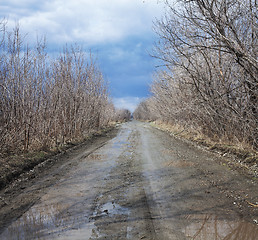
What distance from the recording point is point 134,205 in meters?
4.21

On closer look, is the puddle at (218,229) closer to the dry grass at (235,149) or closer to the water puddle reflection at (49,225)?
the water puddle reflection at (49,225)

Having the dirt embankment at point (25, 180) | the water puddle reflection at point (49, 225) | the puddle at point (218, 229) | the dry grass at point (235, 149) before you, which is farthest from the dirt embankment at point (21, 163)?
the dry grass at point (235, 149)

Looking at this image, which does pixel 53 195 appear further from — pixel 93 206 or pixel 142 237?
pixel 142 237

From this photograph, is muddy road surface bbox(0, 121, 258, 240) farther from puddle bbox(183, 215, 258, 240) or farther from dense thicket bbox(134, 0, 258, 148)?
dense thicket bbox(134, 0, 258, 148)

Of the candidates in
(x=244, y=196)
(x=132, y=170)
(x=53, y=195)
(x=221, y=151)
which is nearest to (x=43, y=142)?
(x=132, y=170)

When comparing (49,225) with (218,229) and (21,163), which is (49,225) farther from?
(21,163)

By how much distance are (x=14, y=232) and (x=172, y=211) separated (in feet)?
7.68

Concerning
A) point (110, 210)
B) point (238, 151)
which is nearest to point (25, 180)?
point (110, 210)

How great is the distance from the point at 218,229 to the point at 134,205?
4.60 ft

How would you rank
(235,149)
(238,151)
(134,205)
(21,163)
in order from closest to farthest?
(134,205)
(21,163)
(238,151)
(235,149)

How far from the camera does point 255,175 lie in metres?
6.19

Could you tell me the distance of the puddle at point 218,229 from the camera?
3229 mm

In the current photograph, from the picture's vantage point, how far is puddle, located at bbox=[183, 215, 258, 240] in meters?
3.23

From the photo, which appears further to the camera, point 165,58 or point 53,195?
point 165,58
